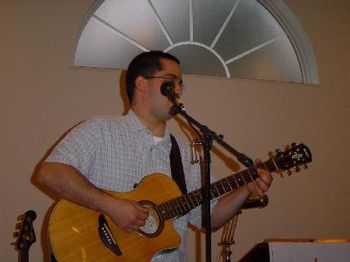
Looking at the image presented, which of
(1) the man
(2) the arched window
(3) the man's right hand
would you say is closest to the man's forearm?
(1) the man

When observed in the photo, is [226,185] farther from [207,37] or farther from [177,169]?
[207,37]

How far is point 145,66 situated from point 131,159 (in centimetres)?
65

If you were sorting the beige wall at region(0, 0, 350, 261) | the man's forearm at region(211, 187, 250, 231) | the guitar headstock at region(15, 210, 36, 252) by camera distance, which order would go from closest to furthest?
the guitar headstock at region(15, 210, 36, 252)
the man's forearm at region(211, 187, 250, 231)
the beige wall at region(0, 0, 350, 261)

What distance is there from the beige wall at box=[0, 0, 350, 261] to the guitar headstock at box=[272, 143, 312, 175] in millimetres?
1637

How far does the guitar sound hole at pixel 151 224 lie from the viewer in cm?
214

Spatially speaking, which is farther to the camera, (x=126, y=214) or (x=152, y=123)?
(x=152, y=123)

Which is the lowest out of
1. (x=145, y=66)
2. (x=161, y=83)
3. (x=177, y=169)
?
(x=177, y=169)

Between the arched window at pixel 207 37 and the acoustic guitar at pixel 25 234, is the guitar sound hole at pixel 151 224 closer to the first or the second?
the acoustic guitar at pixel 25 234

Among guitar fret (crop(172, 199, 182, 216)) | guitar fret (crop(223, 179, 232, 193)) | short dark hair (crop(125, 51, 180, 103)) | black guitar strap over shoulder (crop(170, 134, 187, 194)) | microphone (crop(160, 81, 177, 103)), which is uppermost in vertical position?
short dark hair (crop(125, 51, 180, 103))

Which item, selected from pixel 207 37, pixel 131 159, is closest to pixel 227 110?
pixel 207 37

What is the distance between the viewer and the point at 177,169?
2.56 meters

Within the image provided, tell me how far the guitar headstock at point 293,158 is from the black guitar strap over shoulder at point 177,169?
0.60m

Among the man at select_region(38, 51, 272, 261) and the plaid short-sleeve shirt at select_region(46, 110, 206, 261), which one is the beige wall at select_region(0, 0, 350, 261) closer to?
the man at select_region(38, 51, 272, 261)

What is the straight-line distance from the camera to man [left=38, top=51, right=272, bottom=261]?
206 centimetres
